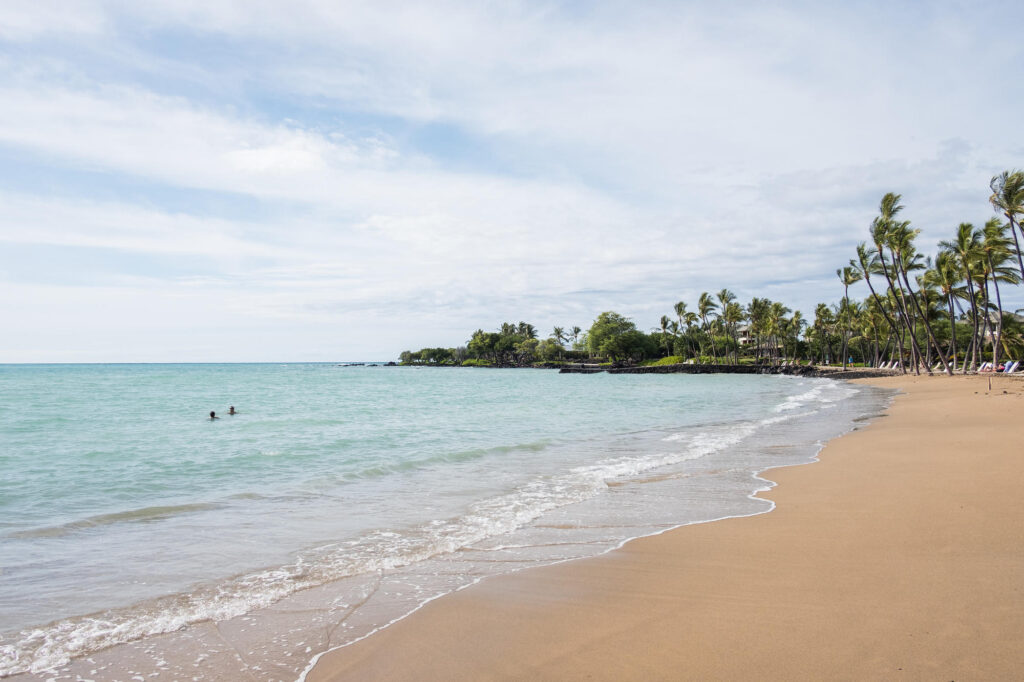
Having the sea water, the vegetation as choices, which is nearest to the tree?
the vegetation

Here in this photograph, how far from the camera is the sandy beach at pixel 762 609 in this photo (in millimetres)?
3252

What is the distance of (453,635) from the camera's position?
12.9ft

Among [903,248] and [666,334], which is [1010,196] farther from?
[666,334]

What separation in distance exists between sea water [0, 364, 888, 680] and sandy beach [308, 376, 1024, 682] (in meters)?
0.54

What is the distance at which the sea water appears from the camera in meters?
4.14

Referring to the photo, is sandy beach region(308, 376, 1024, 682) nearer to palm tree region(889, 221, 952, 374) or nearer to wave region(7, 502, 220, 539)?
wave region(7, 502, 220, 539)

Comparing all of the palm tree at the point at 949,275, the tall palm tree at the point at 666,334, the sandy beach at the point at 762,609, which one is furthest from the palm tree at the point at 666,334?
the sandy beach at the point at 762,609

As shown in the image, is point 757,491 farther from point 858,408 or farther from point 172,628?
point 858,408

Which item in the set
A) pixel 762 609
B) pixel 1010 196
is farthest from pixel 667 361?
pixel 762 609

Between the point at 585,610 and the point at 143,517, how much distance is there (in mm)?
6601

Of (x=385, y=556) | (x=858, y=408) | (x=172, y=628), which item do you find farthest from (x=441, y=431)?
(x=858, y=408)

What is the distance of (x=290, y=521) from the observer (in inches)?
294

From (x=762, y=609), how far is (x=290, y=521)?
5743mm

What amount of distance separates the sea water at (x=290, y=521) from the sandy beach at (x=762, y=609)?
54 cm
